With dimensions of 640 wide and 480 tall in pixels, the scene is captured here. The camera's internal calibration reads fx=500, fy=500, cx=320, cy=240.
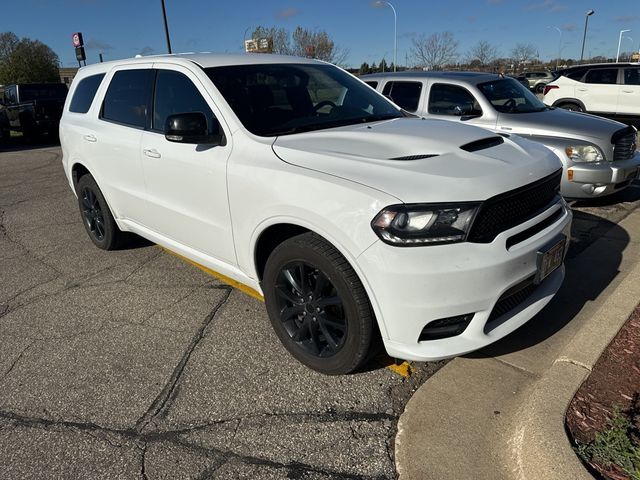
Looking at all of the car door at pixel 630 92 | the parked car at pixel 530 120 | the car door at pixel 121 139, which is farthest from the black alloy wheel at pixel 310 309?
the car door at pixel 630 92

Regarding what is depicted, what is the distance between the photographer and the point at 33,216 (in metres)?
6.89

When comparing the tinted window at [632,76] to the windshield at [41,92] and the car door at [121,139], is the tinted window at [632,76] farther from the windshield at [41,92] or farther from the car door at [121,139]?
the windshield at [41,92]

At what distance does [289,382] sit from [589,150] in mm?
4746

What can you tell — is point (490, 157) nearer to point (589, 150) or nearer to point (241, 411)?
point (241, 411)

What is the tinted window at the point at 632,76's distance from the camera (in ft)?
40.3

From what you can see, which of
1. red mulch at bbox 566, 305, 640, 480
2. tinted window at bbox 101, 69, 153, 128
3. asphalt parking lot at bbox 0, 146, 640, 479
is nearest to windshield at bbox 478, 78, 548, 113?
asphalt parking lot at bbox 0, 146, 640, 479

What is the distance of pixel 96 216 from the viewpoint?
516 centimetres

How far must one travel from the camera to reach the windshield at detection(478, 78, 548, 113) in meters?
6.55

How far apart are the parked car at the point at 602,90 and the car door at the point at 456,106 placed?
7756mm

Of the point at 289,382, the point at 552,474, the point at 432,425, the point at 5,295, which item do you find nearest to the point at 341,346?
the point at 289,382

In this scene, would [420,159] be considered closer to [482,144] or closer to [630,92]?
[482,144]

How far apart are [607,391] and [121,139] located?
389cm

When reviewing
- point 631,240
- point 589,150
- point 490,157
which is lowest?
point 631,240

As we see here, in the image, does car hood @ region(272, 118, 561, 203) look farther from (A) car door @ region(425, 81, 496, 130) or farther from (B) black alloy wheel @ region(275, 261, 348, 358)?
(A) car door @ region(425, 81, 496, 130)
